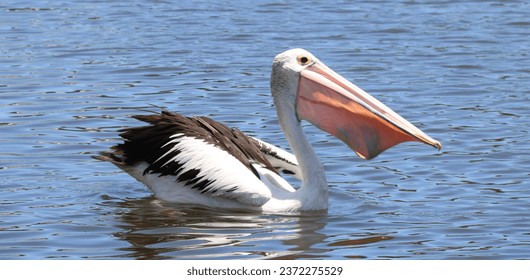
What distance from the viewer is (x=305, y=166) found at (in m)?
8.05

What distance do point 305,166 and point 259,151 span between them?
0.37 meters

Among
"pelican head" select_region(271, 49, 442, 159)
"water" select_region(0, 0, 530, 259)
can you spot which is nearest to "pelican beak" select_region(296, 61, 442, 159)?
"pelican head" select_region(271, 49, 442, 159)

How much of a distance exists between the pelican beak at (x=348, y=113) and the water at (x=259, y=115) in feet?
1.47

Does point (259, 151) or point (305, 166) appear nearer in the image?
point (305, 166)

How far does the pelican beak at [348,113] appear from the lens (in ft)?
25.6

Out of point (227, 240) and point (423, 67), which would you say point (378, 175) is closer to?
point (227, 240)

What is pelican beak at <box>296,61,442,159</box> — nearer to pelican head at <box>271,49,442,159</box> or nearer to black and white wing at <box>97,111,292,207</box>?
pelican head at <box>271,49,442,159</box>

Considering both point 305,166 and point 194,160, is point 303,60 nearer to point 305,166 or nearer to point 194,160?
point 305,166

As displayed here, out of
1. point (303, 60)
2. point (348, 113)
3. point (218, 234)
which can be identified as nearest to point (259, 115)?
point (303, 60)

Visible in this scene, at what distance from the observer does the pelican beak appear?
779 centimetres

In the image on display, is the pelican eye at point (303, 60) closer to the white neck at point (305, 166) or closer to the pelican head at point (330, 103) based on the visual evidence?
the pelican head at point (330, 103)

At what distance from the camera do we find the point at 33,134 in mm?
9742
